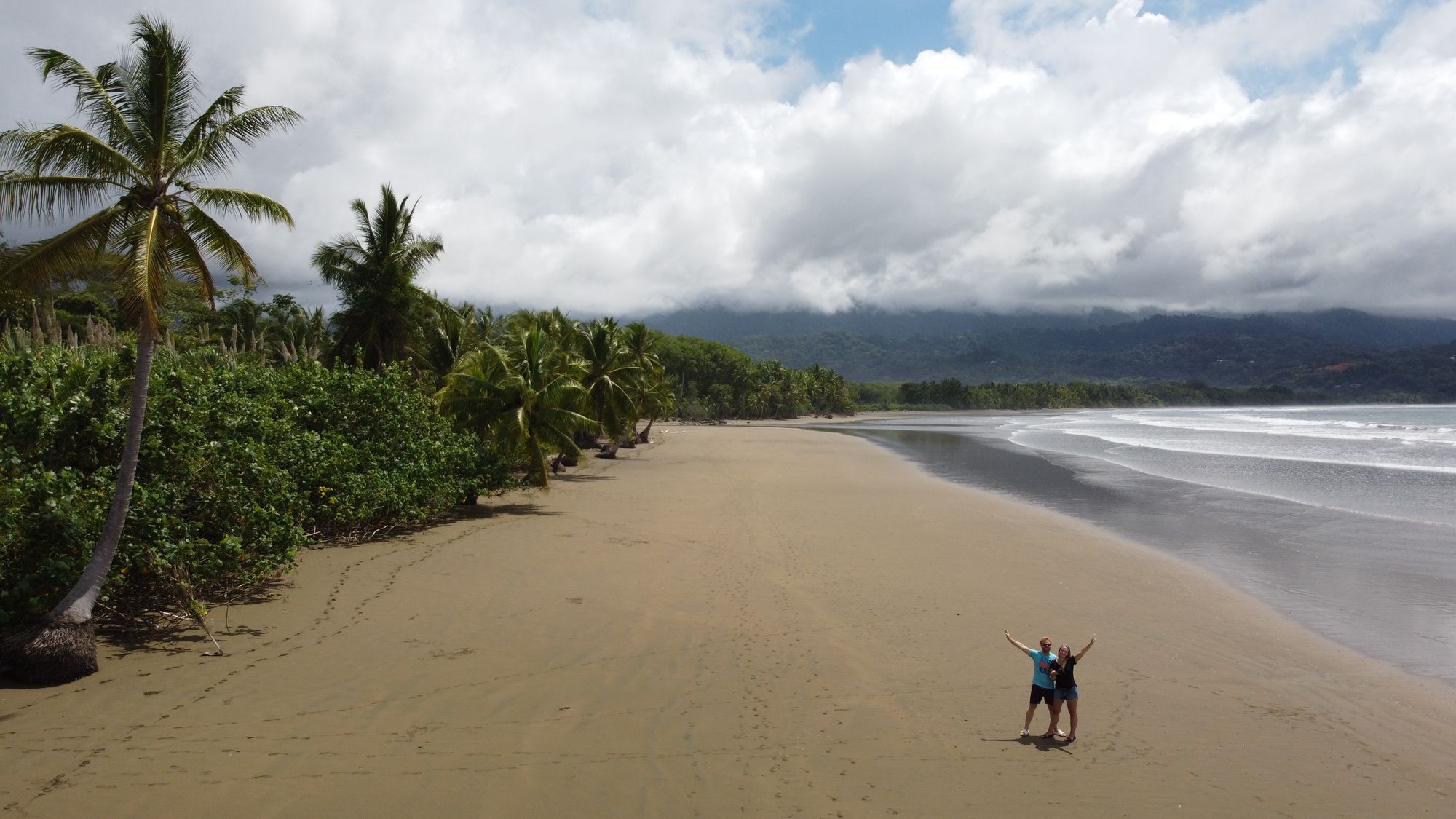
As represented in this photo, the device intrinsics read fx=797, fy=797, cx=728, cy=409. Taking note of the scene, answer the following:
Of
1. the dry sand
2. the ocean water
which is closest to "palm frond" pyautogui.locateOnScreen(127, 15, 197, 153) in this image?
the dry sand

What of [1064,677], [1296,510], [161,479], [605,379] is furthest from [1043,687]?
[605,379]

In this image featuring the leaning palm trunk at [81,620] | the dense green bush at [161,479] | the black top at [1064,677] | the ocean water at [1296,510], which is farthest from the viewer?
the ocean water at [1296,510]

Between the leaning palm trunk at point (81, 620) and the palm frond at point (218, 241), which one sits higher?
the palm frond at point (218, 241)

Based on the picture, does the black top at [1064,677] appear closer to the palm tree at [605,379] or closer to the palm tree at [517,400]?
the palm tree at [517,400]

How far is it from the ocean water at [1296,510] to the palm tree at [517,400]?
13.7 meters

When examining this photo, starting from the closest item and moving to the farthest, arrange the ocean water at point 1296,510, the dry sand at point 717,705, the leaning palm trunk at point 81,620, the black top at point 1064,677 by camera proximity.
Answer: the dry sand at point 717,705, the black top at point 1064,677, the leaning palm trunk at point 81,620, the ocean water at point 1296,510

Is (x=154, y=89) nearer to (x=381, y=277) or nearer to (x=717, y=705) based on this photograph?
(x=717, y=705)

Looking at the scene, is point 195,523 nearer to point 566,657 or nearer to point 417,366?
point 566,657

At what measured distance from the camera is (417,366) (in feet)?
96.8

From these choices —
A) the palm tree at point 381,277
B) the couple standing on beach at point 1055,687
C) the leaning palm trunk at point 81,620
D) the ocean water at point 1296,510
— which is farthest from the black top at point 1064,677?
the palm tree at point 381,277

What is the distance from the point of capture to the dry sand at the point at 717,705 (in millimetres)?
6012

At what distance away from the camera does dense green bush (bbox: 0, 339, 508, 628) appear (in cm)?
784

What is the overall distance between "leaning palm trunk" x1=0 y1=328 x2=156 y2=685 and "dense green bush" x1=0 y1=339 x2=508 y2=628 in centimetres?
32

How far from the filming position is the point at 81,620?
7.56 m
